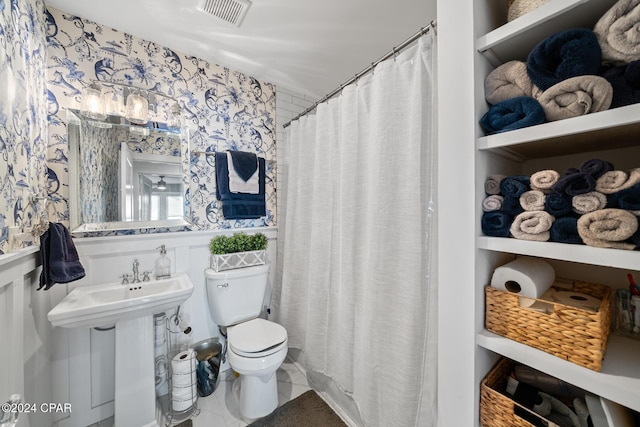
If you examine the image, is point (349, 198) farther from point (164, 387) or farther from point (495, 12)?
point (164, 387)

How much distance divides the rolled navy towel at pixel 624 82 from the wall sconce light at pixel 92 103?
2.28 m

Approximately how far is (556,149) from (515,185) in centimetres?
30

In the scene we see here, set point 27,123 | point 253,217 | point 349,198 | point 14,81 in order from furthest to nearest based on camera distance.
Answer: point 253,217, point 349,198, point 27,123, point 14,81

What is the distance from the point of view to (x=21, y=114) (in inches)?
39.4

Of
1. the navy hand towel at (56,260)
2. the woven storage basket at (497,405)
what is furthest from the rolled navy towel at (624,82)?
the navy hand towel at (56,260)

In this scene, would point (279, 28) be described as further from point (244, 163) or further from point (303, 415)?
point (303, 415)

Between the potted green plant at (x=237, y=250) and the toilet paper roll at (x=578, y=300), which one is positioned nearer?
the toilet paper roll at (x=578, y=300)

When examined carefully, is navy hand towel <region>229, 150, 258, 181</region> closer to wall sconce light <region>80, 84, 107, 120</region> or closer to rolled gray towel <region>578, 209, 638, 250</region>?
wall sconce light <region>80, 84, 107, 120</region>

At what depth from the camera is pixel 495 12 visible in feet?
2.66

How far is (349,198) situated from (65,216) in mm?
1660

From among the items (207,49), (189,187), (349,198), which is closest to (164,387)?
(189,187)

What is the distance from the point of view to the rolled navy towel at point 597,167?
56cm

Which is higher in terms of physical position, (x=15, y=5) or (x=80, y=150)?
(x=15, y=5)

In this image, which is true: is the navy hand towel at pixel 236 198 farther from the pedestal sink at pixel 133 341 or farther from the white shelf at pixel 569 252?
the white shelf at pixel 569 252
